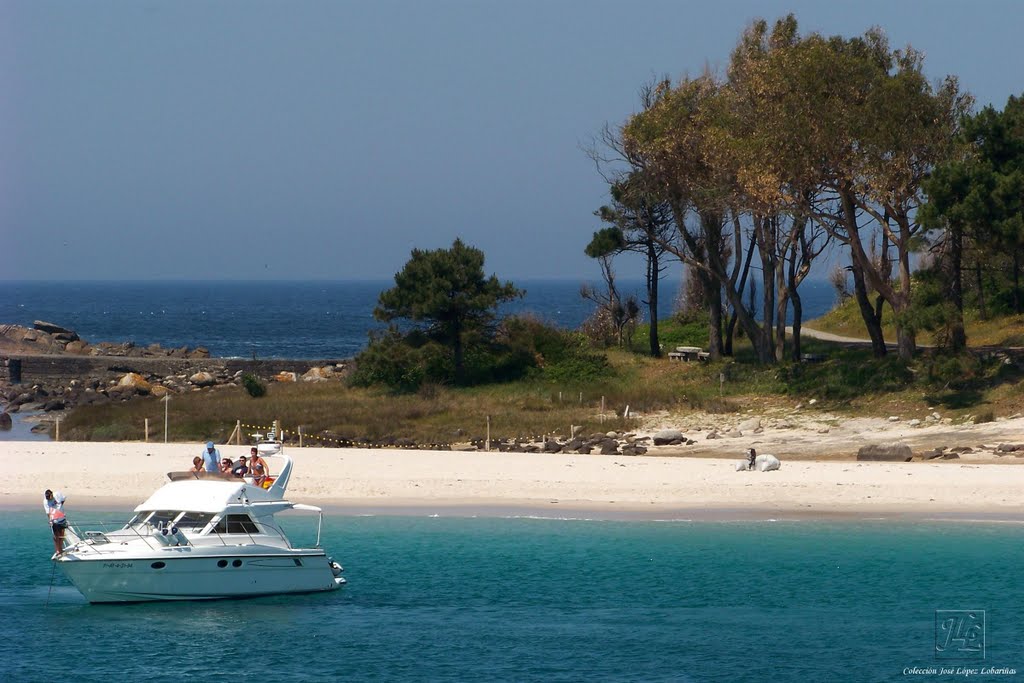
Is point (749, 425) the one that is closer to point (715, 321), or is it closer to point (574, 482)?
point (574, 482)

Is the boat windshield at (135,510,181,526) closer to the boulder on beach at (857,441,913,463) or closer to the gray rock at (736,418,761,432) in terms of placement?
the boulder on beach at (857,441,913,463)

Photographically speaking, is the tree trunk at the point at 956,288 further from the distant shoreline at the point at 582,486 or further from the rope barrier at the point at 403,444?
the rope barrier at the point at 403,444

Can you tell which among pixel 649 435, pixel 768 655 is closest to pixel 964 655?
pixel 768 655

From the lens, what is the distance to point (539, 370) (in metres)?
52.8

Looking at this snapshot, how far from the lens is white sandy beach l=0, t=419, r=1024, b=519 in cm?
3081

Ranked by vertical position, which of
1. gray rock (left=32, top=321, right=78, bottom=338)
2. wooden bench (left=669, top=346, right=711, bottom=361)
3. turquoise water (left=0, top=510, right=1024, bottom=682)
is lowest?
turquoise water (left=0, top=510, right=1024, bottom=682)

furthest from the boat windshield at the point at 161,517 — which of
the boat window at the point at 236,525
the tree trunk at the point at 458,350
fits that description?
the tree trunk at the point at 458,350

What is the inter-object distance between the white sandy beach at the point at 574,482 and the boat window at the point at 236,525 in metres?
7.04

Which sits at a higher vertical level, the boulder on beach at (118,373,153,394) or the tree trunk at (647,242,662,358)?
the tree trunk at (647,242,662,358)

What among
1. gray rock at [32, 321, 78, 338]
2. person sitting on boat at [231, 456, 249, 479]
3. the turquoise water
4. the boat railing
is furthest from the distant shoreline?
gray rock at [32, 321, 78, 338]

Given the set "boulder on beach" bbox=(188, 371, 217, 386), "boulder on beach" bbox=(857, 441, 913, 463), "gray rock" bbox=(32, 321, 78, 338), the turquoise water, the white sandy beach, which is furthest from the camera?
"gray rock" bbox=(32, 321, 78, 338)

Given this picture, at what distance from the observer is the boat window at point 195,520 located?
23.2 metres

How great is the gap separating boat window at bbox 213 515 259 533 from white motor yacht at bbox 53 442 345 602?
18 mm

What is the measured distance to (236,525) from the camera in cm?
2352
